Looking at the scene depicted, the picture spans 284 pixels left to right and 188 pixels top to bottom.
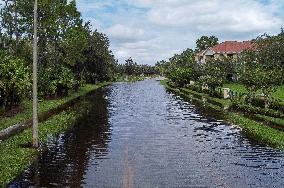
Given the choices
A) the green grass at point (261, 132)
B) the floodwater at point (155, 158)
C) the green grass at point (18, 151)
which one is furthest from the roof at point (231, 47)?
the green grass at point (18, 151)

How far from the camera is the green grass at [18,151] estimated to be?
17.9 m

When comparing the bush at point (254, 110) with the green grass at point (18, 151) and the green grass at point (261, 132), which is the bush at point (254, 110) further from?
the green grass at point (18, 151)

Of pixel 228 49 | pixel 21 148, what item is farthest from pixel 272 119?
pixel 228 49

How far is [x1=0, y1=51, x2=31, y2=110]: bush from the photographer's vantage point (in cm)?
3558

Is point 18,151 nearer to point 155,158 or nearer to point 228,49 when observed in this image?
point 155,158

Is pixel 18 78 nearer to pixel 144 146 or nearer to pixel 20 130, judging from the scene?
pixel 20 130

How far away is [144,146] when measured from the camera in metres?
24.8

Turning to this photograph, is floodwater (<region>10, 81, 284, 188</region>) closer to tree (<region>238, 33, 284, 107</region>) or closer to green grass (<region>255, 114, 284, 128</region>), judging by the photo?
green grass (<region>255, 114, 284, 128</region>)

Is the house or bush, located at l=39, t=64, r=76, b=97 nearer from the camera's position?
bush, located at l=39, t=64, r=76, b=97

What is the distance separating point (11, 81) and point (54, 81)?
2042 cm

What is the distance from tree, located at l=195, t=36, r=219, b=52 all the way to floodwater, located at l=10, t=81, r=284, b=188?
13540 centimetres

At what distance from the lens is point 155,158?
21359 mm

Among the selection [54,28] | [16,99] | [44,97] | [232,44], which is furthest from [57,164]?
[232,44]

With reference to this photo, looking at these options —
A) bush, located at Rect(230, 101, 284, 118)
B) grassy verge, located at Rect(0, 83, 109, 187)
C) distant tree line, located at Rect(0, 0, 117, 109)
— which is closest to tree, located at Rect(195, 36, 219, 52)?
distant tree line, located at Rect(0, 0, 117, 109)
